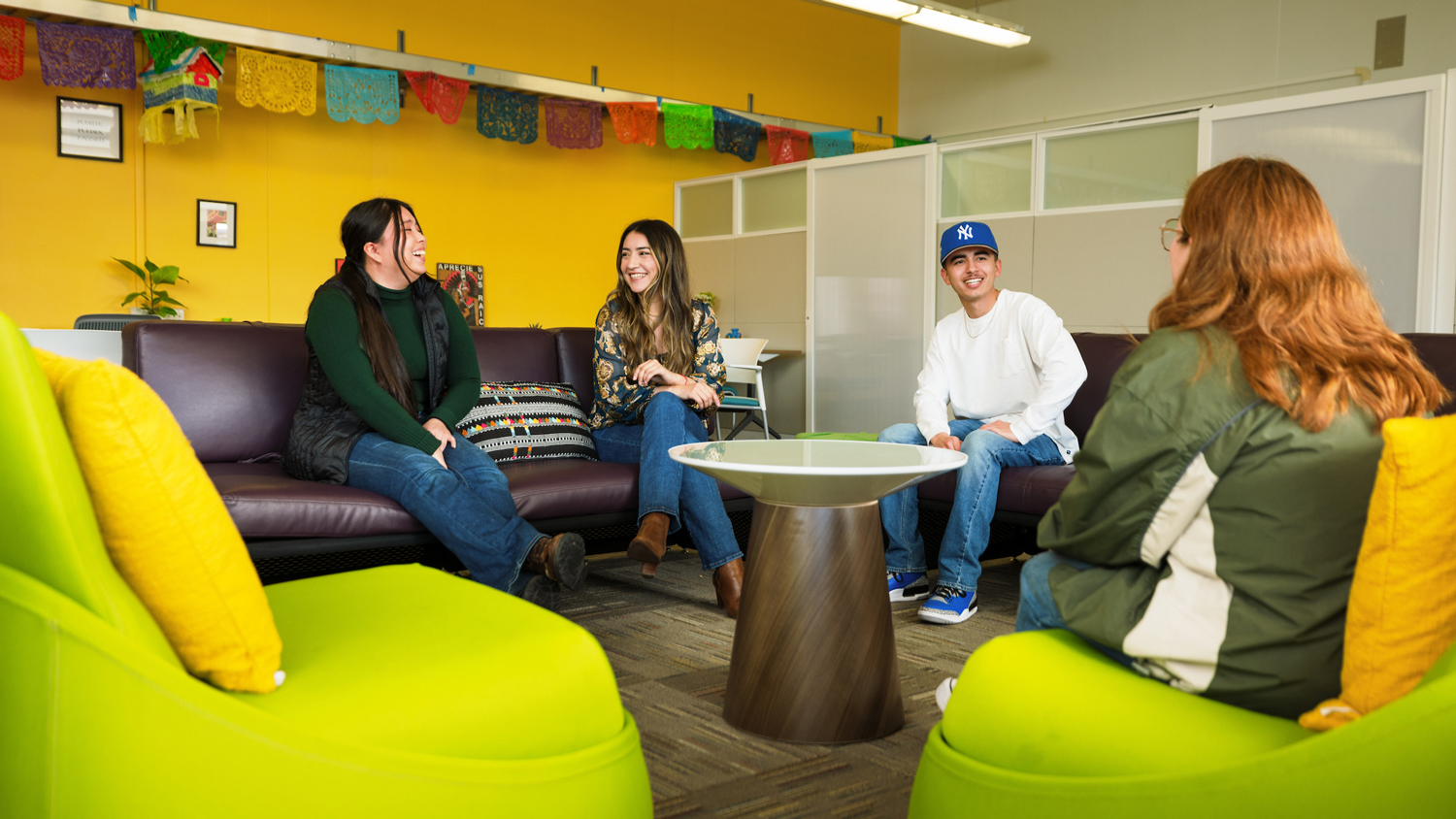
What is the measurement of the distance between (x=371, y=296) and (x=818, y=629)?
1.60 meters

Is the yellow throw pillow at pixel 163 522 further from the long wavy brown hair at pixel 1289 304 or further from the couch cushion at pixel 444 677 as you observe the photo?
the long wavy brown hair at pixel 1289 304

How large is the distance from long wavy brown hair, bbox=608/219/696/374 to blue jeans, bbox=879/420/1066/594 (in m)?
0.80

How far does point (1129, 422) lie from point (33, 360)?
1166 mm

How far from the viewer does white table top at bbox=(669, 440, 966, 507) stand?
183 centimetres

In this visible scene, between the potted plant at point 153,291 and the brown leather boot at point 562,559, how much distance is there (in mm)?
3967

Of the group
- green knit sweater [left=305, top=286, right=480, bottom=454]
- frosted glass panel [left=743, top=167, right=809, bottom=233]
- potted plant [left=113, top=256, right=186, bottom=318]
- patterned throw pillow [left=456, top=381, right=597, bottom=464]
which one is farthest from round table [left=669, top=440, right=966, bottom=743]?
frosted glass panel [left=743, top=167, right=809, bottom=233]

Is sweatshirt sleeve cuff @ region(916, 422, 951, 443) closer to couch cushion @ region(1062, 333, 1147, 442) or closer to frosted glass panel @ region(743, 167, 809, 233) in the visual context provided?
couch cushion @ region(1062, 333, 1147, 442)

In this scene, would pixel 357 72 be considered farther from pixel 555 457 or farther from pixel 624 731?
pixel 624 731

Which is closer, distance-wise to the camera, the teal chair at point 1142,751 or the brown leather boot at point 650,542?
the teal chair at point 1142,751

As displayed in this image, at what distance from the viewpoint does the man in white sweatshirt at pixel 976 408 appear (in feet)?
9.41

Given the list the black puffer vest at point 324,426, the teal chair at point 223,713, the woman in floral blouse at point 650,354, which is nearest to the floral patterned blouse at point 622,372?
the woman in floral blouse at point 650,354

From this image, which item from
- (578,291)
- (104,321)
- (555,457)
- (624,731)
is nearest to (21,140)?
(104,321)

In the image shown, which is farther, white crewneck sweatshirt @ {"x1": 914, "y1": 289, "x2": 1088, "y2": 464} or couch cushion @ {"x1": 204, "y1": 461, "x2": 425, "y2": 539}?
white crewneck sweatshirt @ {"x1": 914, "y1": 289, "x2": 1088, "y2": 464}

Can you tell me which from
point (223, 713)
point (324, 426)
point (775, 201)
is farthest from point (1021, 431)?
point (775, 201)
